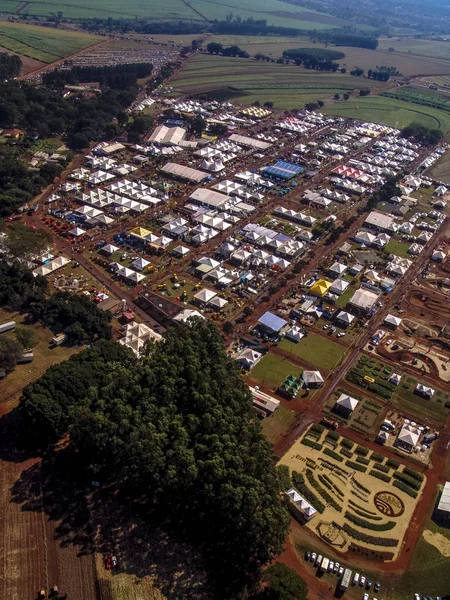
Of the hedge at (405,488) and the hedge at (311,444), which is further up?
the hedge at (311,444)

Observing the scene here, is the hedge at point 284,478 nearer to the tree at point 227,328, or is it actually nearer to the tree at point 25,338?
the tree at point 227,328

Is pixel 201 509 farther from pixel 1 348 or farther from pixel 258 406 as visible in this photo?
pixel 1 348

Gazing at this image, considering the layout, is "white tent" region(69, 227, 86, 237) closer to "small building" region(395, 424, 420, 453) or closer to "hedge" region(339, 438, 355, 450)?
"hedge" region(339, 438, 355, 450)

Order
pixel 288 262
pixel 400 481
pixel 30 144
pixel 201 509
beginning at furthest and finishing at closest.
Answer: pixel 30 144, pixel 288 262, pixel 400 481, pixel 201 509

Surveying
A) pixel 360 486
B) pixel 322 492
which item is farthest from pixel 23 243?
pixel 360 486

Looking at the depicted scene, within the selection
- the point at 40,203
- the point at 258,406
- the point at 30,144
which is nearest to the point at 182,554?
the point at 258,406

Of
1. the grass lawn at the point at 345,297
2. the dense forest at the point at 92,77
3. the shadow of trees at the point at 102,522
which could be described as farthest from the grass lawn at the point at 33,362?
the dense forest at the point at 92,77
